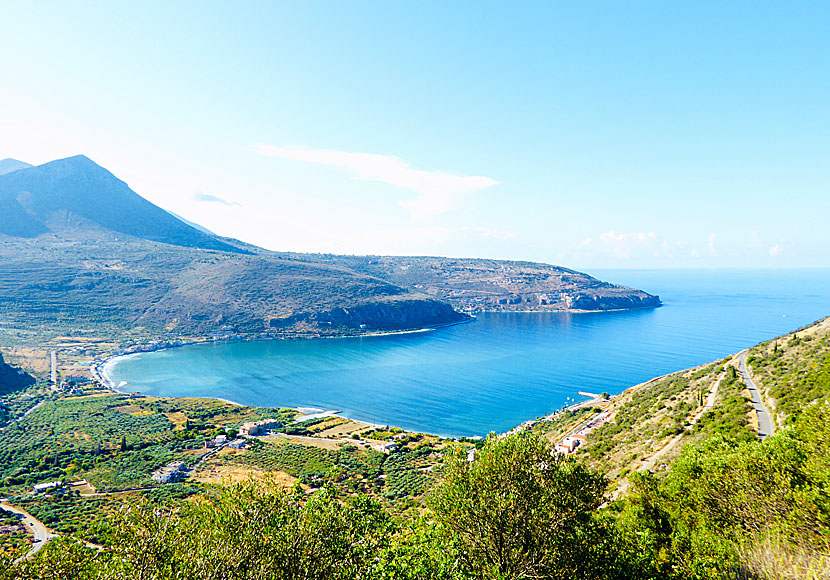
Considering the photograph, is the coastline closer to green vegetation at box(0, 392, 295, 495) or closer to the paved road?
green vegetation at box(0, 392, 295, 495)

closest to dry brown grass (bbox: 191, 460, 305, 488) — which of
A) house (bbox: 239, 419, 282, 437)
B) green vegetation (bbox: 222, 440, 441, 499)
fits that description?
green vegetation (bbox: 222, 440, 441, 499)

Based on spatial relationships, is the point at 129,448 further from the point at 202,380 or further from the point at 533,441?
the point at 533,441

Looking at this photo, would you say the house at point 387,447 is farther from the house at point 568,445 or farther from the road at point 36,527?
the road at point 36,527

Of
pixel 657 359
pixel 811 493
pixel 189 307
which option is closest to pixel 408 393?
pixel 657 359

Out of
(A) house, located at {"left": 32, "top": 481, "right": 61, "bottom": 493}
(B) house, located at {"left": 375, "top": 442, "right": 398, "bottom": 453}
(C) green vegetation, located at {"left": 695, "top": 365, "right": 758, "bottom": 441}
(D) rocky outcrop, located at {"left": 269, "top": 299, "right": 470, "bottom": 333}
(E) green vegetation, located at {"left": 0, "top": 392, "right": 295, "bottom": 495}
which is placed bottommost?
(E) green vegetation, located at {"left": 0, "top": 392, "right": 295, "bottom": 495}

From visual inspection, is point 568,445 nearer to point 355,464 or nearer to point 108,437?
point 355,464

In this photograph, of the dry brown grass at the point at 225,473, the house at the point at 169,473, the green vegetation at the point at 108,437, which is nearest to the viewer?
the dry brown grass at the point at 225,473

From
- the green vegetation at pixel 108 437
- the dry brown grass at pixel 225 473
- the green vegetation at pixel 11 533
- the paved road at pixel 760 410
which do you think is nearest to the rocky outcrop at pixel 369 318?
the green vegetation at pixel 108 437
